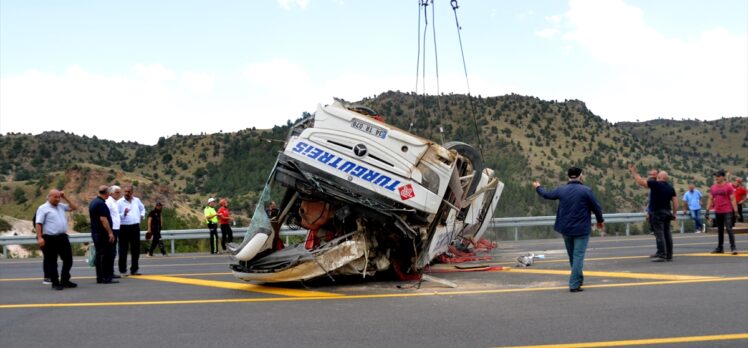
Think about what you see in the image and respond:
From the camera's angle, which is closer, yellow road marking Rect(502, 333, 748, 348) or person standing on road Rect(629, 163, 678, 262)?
yellow road marking Rect(502, 333, 748, 348)

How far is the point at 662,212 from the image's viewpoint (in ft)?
45.8

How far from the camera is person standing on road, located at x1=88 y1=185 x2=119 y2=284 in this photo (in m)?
12.9

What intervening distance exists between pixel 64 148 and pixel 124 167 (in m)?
9.53

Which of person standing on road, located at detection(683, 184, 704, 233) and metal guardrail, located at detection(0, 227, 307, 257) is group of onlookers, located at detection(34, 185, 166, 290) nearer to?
metal guardrail, located at detection(0, 227, 307, 257)

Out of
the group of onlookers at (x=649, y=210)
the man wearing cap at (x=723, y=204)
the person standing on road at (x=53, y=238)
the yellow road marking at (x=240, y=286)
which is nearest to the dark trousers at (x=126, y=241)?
the yellow road marking at (x=240, y=286)

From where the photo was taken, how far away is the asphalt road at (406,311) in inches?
289

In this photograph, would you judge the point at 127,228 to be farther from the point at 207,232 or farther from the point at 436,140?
the point at 436,140

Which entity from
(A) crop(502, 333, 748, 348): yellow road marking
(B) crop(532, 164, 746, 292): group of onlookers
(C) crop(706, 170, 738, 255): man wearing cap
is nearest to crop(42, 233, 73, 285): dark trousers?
(B) crop(532, 164, 746, 292): group of onlookers

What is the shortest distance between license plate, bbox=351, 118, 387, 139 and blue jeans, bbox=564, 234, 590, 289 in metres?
3.00

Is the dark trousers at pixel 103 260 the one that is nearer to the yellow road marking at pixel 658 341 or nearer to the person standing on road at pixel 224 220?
the yellow road marking at pixel 658 341

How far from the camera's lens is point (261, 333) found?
7.73 m

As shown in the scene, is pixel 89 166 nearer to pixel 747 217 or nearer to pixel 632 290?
pixel 747 217

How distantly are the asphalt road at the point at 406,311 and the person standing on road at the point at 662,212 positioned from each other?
65 cm

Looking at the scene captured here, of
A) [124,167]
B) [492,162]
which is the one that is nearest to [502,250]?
[492,162]
